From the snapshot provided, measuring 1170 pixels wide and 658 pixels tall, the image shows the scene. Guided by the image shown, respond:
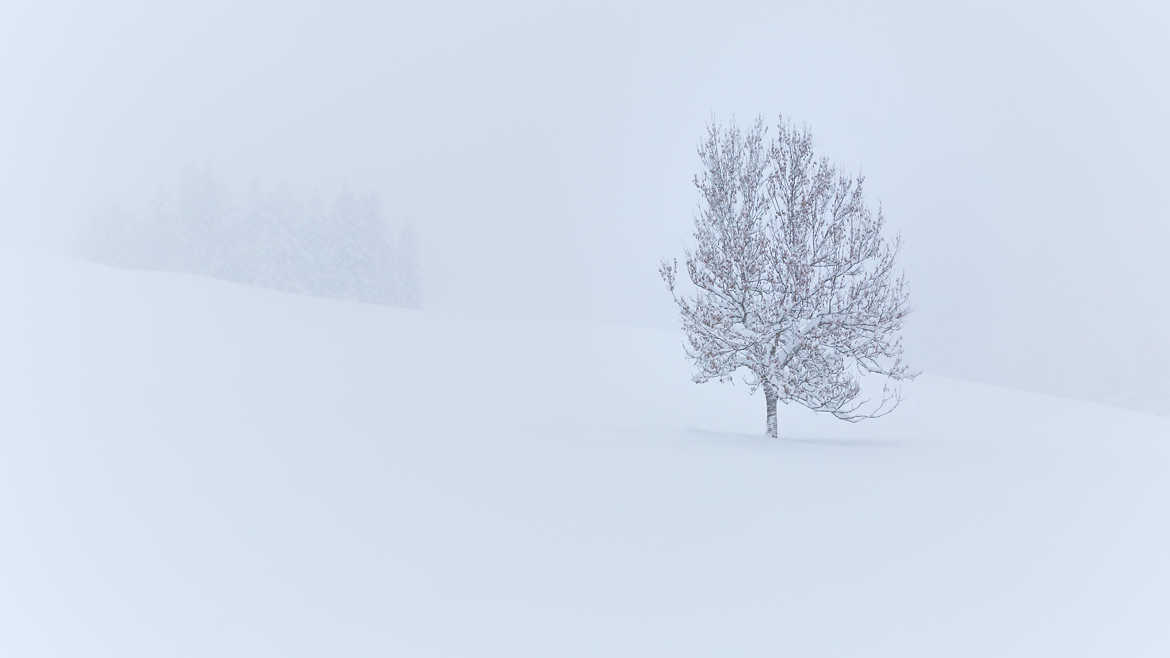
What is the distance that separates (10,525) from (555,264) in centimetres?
16449

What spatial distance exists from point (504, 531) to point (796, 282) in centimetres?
995

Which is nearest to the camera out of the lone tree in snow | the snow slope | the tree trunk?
the snow slope

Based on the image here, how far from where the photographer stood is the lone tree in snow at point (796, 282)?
17062mm

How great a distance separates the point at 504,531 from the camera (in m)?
9.37

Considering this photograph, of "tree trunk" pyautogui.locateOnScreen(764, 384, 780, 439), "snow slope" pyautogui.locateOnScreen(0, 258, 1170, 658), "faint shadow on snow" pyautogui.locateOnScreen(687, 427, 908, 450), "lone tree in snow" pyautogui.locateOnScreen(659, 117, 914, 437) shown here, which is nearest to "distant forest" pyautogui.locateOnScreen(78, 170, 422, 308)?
"snow slope" pyautogui.locateOnScreen(0, 258, 1170, 658)

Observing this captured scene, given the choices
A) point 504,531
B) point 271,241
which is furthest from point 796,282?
point 271,241

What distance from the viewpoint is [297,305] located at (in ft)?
96.1

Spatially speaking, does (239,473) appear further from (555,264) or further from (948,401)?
(555,264)

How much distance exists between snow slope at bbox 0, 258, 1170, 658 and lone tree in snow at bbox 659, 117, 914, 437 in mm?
1800

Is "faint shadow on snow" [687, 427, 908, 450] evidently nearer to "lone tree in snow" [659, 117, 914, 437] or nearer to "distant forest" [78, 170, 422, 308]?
"lone tree in snow" [659, 117, 914, 437]

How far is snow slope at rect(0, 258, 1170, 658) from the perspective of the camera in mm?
7348

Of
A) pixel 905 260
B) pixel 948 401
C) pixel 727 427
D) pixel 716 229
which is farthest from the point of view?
pixel 905 260

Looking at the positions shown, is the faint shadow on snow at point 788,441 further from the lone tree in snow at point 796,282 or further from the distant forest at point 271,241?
the distant forest at point 271,241

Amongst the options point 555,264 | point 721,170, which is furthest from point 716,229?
point 555,264
